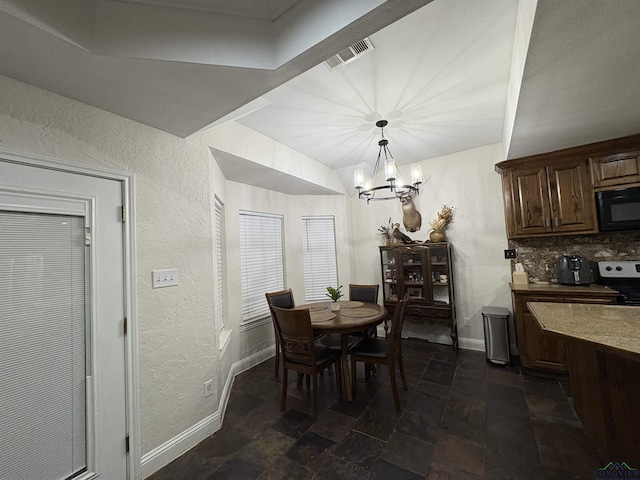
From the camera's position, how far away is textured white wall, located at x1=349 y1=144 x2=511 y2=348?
3.40 m

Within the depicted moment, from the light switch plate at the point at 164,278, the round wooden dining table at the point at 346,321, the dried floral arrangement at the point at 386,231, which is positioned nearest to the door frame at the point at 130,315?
the light switch plate at the point at 164,278

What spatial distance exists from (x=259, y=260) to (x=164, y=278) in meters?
1.81

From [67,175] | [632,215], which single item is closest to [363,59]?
[67,175]

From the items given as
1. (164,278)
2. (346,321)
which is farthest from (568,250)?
(164,278)

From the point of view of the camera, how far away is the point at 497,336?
3.03 meters

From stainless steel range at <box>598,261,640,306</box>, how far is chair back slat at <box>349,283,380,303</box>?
7.77 feet

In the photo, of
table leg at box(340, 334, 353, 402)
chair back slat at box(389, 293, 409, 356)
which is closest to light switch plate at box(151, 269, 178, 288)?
table leg at box(340, 334, 353, 402)

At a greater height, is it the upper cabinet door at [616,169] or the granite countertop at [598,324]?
the upper cabinet door at [616,169]

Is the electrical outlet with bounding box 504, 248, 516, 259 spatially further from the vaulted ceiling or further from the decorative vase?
the vaulted ceiling

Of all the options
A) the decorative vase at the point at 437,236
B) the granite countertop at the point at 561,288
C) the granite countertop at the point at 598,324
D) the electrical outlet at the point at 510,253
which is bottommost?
the granite countertop at the point at 561,288

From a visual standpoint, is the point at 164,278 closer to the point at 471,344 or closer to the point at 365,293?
the point at 365,293

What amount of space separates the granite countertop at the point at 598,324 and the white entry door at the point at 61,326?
2.61 metres

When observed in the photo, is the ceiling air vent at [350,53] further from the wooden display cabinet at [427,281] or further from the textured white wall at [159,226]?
the wooden display cabinet at [427,281]

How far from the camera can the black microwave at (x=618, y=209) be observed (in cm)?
245
